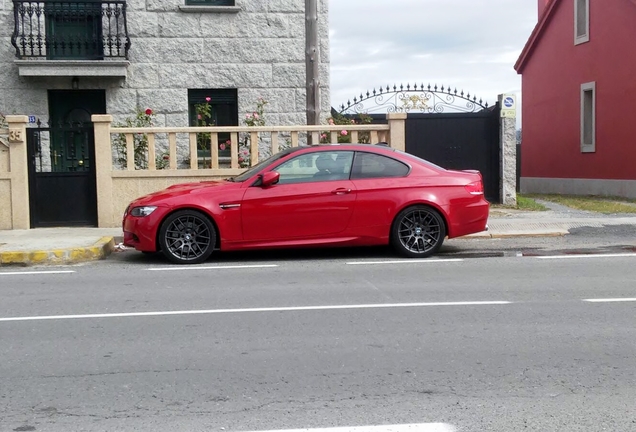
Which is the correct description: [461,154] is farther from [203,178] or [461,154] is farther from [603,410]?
[603,410]

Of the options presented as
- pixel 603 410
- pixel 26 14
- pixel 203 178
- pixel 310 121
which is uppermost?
pixel 26 14

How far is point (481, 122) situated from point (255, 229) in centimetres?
712

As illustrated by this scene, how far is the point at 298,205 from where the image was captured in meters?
11.1

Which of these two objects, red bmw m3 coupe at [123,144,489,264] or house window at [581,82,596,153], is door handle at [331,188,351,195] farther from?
house window at [581,82,596,153]

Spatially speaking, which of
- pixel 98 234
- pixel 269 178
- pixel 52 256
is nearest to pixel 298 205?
pixel 269 178

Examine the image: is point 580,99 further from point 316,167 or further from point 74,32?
point 316,167

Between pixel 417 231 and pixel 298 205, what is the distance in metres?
1.62

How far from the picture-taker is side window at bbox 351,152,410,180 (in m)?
11.5

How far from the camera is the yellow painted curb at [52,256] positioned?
37.0 feet

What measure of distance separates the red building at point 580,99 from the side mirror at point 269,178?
46.2ft


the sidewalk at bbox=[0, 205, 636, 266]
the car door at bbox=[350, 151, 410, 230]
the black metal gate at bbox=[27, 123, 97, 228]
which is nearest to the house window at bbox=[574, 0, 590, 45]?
the sidewalk at bbox=[0, 205, 636, 266]

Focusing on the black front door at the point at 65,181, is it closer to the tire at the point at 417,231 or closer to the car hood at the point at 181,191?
the car hood at the point at 181,191

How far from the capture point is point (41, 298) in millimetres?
8609

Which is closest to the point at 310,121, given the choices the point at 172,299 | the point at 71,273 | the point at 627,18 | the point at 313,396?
the point at 71,273
